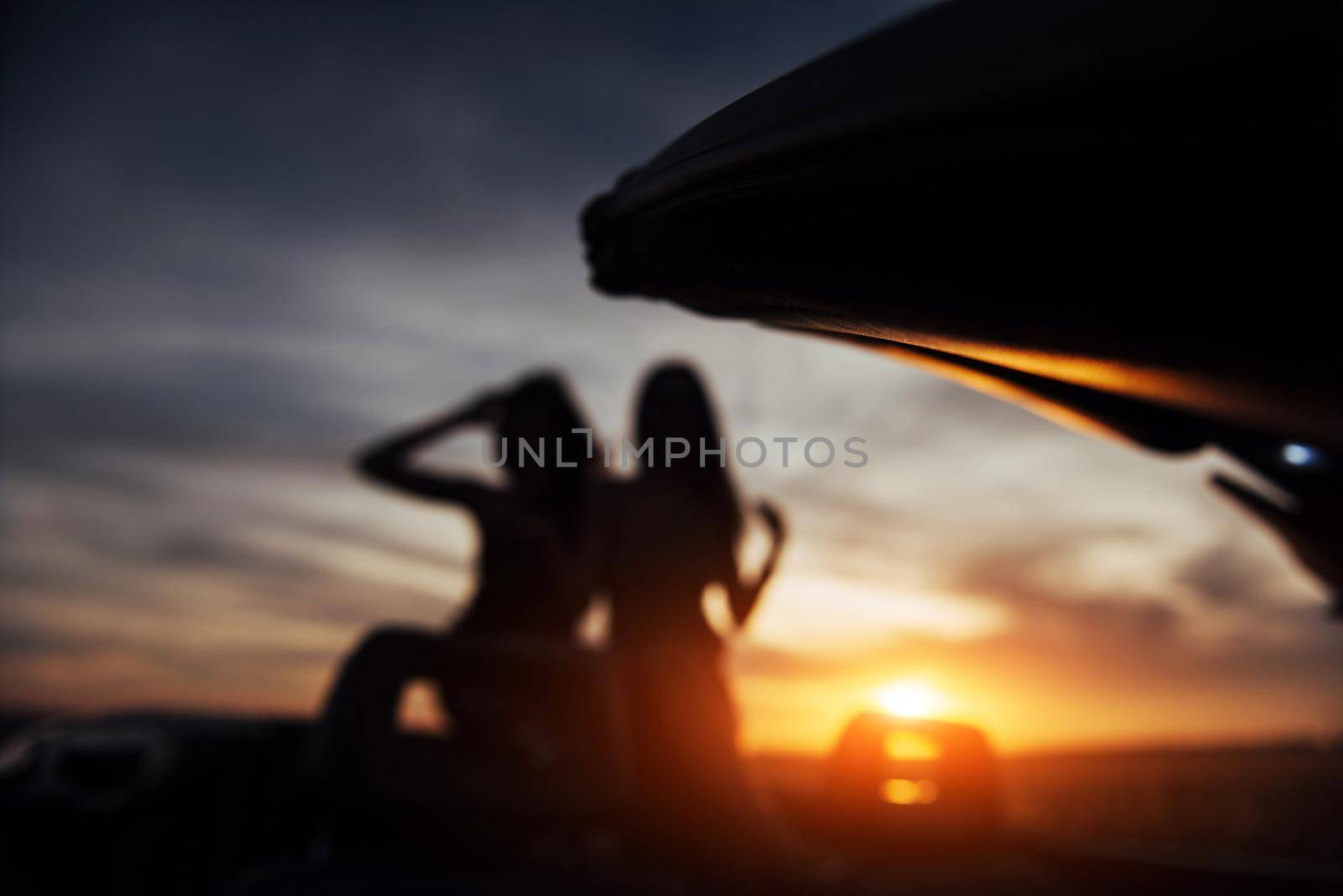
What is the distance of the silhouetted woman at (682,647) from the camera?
2.49m

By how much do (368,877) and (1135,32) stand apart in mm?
1469

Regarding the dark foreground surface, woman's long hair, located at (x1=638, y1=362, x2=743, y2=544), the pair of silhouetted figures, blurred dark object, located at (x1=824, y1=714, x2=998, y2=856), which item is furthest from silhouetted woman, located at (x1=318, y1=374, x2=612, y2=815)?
blurred dark object, located at (x1=824, y1=714, x2=998, y2=856)

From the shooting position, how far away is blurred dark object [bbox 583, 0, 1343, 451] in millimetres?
520

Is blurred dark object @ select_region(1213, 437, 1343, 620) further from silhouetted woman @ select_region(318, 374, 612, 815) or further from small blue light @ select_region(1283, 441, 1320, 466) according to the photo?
silhouetted woman @ select_region(318, 374, 612, 815)

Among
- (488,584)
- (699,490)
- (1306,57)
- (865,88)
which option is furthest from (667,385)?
(1306,57)

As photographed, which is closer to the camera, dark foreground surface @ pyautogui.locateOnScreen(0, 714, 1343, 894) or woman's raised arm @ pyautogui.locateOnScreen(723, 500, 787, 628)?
dark foreground surface @ pyautogui.locateOnScreen(0, 714, 1343, 894)

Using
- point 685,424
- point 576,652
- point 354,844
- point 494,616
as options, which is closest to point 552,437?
point 685,424

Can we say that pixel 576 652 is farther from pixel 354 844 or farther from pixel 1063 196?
pixel 1063 196

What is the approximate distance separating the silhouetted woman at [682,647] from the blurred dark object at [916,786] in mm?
954

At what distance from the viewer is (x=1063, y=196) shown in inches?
23.4

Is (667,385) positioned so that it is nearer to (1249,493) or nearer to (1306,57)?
(1249,493)

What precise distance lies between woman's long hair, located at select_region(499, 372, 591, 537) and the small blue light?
2.39 m

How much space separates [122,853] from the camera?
6.17 ft

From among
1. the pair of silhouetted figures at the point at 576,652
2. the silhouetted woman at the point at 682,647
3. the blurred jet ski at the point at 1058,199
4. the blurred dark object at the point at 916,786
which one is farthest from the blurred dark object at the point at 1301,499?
the blurred dark object at the point at 916,786
